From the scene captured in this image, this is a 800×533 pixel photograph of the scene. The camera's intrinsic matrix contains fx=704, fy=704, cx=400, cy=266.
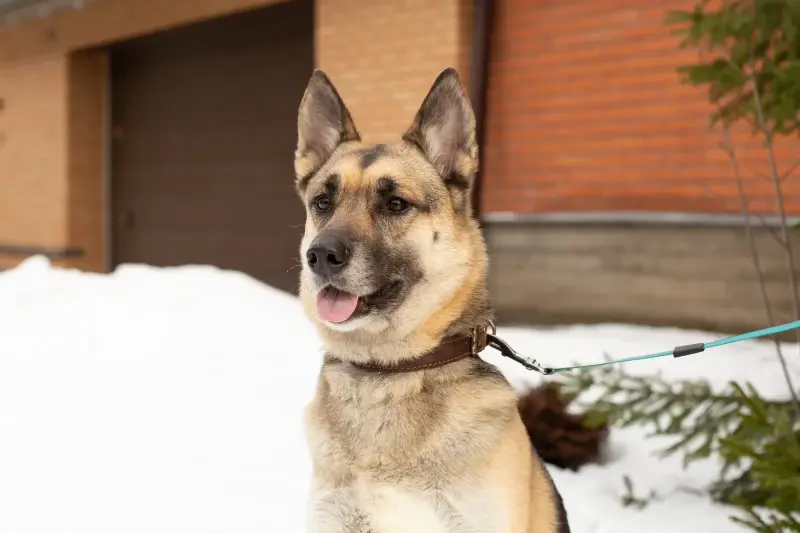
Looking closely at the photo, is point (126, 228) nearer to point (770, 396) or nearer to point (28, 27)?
point (28, 27)

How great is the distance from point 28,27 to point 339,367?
487 inches

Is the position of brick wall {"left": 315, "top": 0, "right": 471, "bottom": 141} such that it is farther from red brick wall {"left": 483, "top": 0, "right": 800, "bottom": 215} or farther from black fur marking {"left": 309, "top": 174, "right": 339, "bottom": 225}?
black fur marking {"left": 309, "top": 174, "right": 339, "bottom": 225}

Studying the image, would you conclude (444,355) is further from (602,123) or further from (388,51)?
(388,51)

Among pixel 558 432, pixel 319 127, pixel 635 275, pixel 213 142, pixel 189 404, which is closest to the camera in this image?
pixel 319 127

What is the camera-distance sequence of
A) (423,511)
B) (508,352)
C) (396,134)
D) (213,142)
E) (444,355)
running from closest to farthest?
(423,511) → (444,355) → (508,352) → (396,134) → (213,142)

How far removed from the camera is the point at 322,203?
246 cm

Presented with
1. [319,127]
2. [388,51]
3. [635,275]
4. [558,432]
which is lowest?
[558,432]

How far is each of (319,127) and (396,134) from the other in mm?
4845

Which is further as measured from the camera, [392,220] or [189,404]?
[189,404]

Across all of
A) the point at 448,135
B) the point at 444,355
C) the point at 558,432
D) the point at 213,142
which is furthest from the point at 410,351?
the point at 213,142

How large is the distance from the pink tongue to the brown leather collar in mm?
211

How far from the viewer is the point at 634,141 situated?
626cm

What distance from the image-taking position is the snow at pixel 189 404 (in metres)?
3.60

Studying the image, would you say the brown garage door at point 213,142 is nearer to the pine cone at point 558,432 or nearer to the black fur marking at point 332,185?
the pine cone at point 558,432
